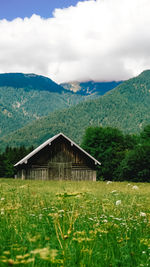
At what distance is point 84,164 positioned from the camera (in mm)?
40844

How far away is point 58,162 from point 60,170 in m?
1.17

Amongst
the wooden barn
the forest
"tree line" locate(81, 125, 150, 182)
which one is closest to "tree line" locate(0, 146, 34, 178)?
the forest

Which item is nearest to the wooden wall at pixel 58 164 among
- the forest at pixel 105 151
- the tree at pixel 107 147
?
the forest at pixel 105 151

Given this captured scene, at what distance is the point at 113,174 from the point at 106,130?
10.9 metres

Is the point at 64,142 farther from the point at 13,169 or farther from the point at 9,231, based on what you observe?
the point at 9,231

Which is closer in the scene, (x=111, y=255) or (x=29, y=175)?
(x=111, y=255)

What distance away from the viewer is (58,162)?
39.5 meters

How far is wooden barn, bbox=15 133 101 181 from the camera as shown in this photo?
Answer: 127ft

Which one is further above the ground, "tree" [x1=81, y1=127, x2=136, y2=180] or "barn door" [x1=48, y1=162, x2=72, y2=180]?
"tree" [x1=81, y1=127, x2=136, y2=180]

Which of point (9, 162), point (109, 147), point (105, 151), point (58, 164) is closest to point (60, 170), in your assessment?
point (58, 164)

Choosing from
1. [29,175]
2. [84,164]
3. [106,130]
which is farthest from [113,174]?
[29,175]

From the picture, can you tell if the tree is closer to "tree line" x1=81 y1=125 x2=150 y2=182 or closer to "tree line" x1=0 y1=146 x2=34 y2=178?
"tree line" x1=81 y1=125 x2=150 y2=182

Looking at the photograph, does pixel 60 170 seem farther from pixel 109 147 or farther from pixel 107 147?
pixel 107 147

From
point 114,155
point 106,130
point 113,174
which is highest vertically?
point 106,130
